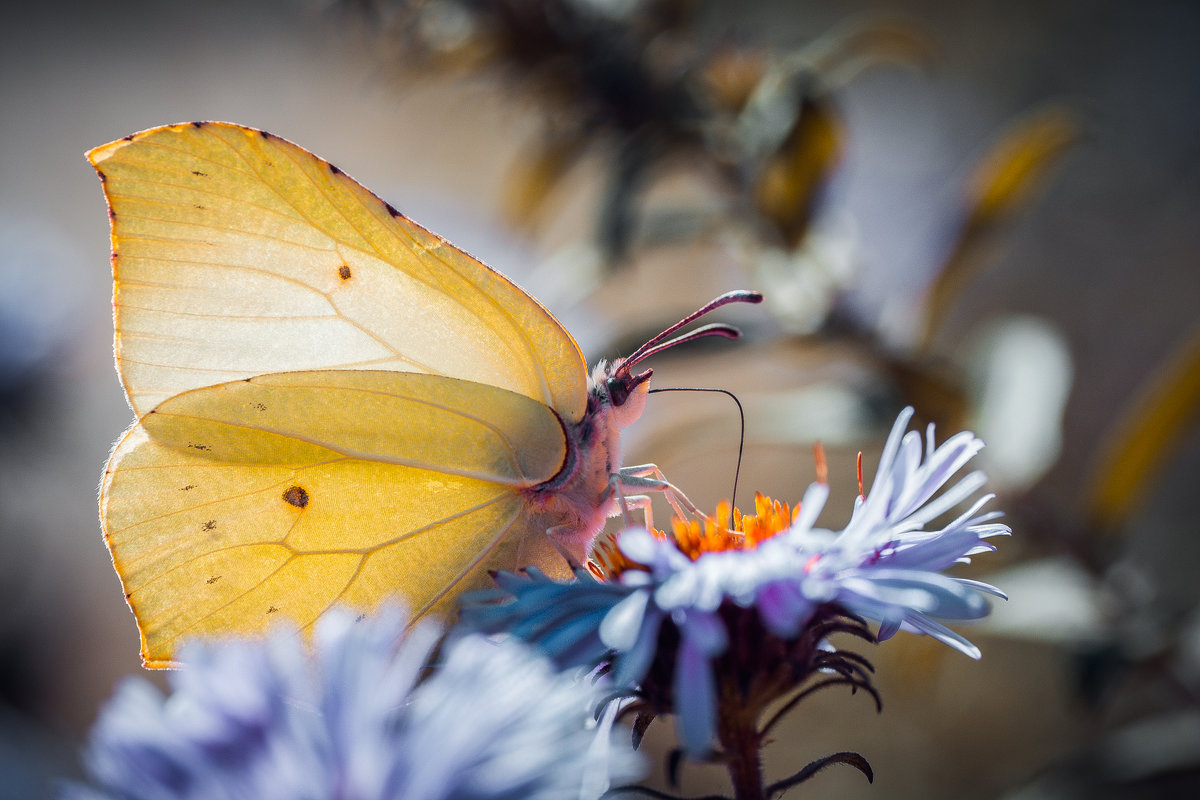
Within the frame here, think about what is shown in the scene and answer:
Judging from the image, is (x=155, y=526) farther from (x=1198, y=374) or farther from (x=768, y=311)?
(x=1198, y=374)

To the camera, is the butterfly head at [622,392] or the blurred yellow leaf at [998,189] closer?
the butterfly head at [622,392]

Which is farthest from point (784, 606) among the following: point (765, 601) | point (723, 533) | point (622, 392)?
point (622, 392)

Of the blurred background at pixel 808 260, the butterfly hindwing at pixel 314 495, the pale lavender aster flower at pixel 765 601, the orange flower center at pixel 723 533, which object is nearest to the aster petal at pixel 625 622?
the pale lavender aster flower at pixel 765 601

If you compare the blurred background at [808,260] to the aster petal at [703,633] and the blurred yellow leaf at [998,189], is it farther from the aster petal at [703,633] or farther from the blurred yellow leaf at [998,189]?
the aster petal at [703,633]

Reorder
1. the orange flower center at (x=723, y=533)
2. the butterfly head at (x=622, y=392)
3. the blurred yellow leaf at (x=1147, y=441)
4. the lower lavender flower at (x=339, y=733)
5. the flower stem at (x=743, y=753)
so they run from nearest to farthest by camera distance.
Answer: the lower lavender flower at (x=339, y=733) → the flower stem at (x=743, y=753) → the orange flower center at (x=723, y=533) → the butterfly head at (x=622, y=392) → the blurred yellow leaf at (x=1147, y=441)

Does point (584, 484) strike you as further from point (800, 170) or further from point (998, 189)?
point (998, 189)

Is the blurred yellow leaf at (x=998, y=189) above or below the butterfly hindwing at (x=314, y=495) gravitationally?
above

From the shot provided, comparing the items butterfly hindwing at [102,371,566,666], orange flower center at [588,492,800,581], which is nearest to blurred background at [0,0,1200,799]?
butterfly hindwing at [102,371,566,666]

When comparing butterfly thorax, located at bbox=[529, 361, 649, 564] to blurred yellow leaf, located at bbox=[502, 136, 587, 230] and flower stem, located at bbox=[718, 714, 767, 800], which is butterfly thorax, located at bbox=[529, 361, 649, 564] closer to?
flower stem, located at bbox=[718, 714, 767, 800]
